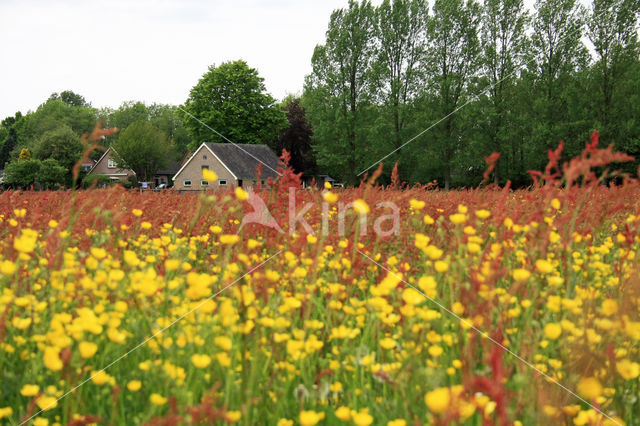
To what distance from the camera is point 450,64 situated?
22141 millimetres

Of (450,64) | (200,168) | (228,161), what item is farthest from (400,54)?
(200,168)

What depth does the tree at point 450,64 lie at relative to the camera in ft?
68.2

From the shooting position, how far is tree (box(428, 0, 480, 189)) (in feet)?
68.2

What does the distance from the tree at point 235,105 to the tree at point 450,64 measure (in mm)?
23556

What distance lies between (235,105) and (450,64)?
977 inches

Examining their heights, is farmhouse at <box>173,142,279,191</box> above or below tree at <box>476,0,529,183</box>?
below

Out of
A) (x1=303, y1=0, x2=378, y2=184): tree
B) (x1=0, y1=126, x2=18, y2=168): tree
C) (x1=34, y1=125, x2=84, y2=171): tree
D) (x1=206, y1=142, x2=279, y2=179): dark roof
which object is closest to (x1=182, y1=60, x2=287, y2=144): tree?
(x1=206, y1=142, x2=279, y2=179): dark roof

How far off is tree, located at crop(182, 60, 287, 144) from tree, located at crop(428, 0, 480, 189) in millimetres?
23556

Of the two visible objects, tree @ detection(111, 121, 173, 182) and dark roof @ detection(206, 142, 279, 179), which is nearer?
dark roof @ detection(206, 142, 279, 179)

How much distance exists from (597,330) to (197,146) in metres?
46.7

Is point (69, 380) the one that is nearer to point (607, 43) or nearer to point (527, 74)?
point (527, 74)

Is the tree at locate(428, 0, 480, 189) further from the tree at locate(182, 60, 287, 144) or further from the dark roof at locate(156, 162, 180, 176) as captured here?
the dark roof at locate(156, 162, 180, 176)

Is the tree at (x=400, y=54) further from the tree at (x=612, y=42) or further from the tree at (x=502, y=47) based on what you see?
the tree at (x=612, y=42)

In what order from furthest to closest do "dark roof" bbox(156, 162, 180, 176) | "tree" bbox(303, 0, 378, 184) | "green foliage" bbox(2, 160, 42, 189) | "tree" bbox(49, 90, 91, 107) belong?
"tree" bbox(49, 90, 91, 107) → "dark roof" bbox(156, 162, 180, 176) → "tree" bbox(303, 0, 378, 184) → "green foliage" bbox(2, 160, 42, 189)
